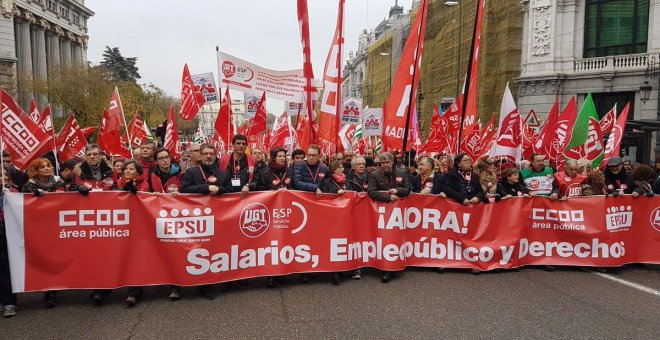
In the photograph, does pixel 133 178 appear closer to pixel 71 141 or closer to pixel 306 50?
pixel 306 50

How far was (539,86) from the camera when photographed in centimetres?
2775

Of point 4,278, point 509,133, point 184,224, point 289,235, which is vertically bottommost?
point 4,278

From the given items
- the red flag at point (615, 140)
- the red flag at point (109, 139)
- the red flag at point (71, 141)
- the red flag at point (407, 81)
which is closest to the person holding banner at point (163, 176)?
the red flag at point (407, 81)

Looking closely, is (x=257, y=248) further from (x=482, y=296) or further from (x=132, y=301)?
(x=482, y=296)

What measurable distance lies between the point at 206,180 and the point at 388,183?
2.34 meters

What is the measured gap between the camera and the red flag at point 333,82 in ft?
26.2

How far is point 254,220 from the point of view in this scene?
5.89 meters

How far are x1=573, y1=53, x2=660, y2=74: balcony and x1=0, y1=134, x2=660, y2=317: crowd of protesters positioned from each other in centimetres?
2054

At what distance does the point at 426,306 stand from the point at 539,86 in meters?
25.7

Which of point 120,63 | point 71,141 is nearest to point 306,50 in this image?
point 71,141

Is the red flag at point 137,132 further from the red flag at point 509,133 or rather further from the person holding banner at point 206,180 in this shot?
the red flag at point 509,133

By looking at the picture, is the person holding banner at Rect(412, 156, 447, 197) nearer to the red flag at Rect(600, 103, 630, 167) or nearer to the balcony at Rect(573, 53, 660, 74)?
the red flag at Rect(600, 103, 630, 167)

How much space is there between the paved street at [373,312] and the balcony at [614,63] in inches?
886

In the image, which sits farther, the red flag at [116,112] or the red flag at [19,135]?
the red flag at [116,112]
